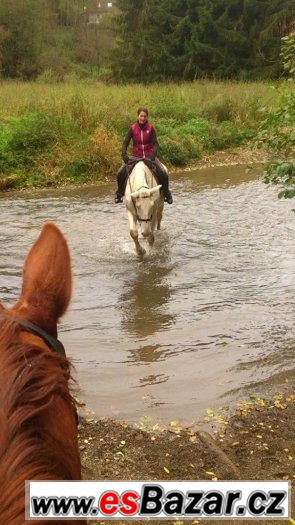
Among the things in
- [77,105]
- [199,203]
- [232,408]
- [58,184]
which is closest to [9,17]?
[77,105]

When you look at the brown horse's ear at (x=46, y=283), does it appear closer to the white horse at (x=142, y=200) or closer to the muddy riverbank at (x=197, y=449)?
the muddy riverbank at (x=197, y=449)

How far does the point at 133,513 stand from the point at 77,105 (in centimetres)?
1773

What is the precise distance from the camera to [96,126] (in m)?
18.1

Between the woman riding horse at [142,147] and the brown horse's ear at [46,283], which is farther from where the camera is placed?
the woman riding horse at [142,147]

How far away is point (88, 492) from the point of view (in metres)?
1.53

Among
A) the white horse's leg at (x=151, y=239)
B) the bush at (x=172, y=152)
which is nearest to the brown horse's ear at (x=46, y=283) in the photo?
the white horse's leg at (x=151, y=239)

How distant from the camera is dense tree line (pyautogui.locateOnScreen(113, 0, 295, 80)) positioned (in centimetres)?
3731

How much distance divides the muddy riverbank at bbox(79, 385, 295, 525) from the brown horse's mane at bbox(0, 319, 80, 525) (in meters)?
2.80

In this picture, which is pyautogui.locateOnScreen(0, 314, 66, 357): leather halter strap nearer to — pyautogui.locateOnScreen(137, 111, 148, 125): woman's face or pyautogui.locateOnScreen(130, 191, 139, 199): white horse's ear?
pyautogui.locateOnScreen(130, 191, 139, 199): white horse's ear

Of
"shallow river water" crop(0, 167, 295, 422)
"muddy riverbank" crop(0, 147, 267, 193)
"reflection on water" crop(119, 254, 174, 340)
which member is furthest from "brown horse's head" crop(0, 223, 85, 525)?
"muddy riverbank" crop(0, 147, 267, 193)

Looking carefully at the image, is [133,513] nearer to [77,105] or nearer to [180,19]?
[77,105]

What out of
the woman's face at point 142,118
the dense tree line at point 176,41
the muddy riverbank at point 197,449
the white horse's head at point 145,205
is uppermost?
the dense tree line at point 176,41

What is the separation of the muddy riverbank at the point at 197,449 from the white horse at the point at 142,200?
499 cm

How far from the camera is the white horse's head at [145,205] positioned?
9.36 meters
